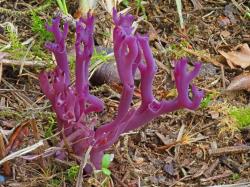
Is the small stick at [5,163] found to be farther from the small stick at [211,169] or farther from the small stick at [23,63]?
the small stick at [211,169]

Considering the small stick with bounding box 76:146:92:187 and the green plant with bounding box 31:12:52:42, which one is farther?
the green plant with bounding box 31:12:52:42

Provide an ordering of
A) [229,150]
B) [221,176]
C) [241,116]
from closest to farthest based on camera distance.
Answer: [221,176] → [229,150] → [241,116]

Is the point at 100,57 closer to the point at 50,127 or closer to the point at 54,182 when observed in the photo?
the point at 50,127

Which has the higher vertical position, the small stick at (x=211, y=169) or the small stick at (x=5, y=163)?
the small stick at (x=5, y=163)

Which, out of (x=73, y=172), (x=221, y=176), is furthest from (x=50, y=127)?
(x=221, y=176)

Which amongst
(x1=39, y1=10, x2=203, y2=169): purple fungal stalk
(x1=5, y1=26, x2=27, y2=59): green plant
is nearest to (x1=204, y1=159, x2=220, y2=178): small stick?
(x1=39, y1=10, x2=203, y2=169): purple fungal stalk

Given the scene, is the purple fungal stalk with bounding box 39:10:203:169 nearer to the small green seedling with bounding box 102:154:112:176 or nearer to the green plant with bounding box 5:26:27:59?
the small green seedling with bounding box 102:154:112:176

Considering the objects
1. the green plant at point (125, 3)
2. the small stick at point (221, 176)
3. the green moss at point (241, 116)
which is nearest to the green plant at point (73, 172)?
the small stick at point (221, 176)

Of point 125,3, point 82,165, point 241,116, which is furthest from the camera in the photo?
point 125,3
